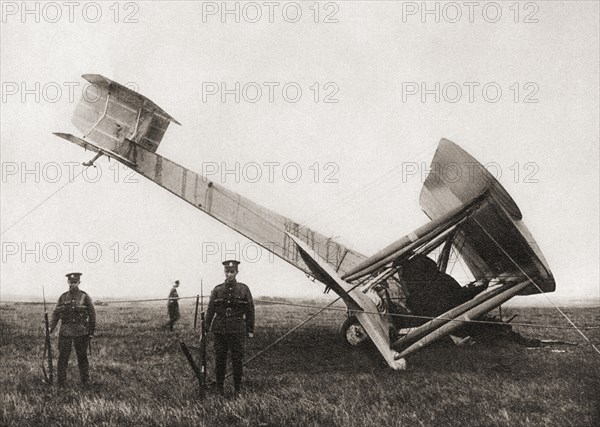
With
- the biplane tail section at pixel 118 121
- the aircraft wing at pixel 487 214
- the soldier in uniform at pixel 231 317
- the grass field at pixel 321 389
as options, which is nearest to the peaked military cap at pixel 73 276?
the grass field at pixel 321 389

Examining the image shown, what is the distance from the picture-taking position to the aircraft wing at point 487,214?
7.75m

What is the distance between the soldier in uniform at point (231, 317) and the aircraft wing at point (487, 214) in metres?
3.63

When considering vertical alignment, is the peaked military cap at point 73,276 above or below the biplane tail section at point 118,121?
below

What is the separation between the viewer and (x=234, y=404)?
5305 millimetres

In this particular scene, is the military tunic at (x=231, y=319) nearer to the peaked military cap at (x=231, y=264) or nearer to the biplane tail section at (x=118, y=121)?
the peaked military cap at (x=231, y=264)

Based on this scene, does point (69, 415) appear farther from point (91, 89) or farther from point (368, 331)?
point (91, 89)

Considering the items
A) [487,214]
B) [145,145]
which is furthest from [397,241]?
[145,145]

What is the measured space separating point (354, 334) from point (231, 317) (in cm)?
304

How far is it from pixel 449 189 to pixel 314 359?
3.74 m

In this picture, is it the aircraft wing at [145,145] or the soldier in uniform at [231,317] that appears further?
the aircraft wing at [145,145]

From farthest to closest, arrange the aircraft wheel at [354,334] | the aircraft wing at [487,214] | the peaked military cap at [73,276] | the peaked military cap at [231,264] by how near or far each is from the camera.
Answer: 1. the aircraft wheel at [354,334]
2. the aircraft wing at [487,214]
3. the peaked military cap at [73,276]
4. the peaked military cap at [231,264]

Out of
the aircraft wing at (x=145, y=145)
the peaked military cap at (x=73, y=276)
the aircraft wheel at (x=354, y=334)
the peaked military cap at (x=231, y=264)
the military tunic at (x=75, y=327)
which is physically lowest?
the aircraft wheel at (x=354, y=334)

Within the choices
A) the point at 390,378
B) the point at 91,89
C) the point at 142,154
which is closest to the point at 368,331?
the point at 390,378

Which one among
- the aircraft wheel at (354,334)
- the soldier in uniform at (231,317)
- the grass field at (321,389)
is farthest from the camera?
the aircraft wheel at (354,334)
